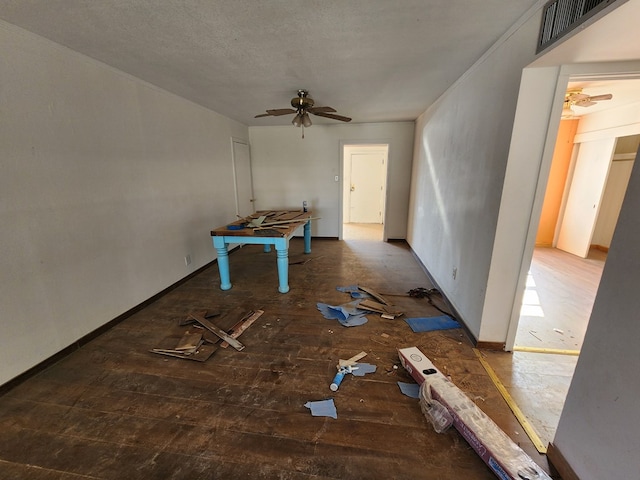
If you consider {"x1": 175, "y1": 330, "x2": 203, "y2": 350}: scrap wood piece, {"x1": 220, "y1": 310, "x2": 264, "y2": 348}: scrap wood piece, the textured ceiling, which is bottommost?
{"x1": 220, "y1": 310, "x2": 264, "y2": 348}: scrap wood piece

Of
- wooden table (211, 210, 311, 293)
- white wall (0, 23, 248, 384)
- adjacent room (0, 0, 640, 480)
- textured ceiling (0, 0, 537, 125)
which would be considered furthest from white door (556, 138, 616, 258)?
white wall (0, 23, 248, 384)

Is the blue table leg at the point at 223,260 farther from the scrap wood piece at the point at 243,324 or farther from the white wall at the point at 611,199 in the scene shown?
the white wall at the point at 611,199

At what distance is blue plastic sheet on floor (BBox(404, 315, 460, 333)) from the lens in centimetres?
231

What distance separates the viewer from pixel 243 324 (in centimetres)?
237

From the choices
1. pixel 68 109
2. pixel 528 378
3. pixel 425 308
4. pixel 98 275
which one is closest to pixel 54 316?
pixel 98 275

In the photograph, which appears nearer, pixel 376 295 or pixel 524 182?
pixel 524 182

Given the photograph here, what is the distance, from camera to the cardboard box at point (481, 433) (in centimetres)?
109

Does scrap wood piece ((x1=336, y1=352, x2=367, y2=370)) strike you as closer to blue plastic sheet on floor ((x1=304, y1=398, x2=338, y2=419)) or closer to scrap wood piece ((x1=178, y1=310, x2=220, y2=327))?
blue plastic sheet on floor ((x1=304, y1=398, x2=338, y2=419))

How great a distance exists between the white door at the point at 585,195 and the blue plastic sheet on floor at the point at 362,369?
4591mm

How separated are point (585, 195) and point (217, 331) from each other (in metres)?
5.84

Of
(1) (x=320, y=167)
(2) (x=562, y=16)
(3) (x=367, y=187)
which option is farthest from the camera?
(3) (x=367, y=187)

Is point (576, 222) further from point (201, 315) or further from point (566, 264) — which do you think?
point (201, 315)

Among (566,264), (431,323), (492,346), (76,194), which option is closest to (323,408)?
(431,323)

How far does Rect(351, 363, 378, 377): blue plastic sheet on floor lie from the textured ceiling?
2326 mm
